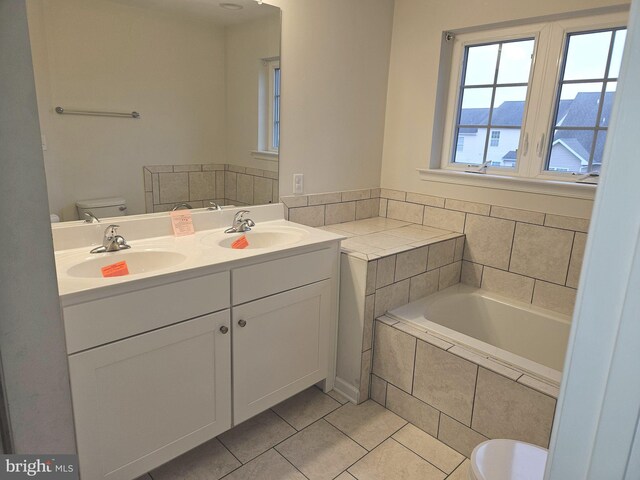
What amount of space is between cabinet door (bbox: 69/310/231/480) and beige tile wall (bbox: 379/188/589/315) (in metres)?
1.64

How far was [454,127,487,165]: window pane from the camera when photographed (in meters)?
2.63

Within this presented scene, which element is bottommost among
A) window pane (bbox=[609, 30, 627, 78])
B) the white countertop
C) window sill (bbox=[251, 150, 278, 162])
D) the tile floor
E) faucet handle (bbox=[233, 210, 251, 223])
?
the tile floor

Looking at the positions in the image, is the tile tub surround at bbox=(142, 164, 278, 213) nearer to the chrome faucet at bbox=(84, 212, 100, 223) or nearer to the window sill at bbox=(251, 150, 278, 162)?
the window sill at bbox=(251, 150, 278, 162)

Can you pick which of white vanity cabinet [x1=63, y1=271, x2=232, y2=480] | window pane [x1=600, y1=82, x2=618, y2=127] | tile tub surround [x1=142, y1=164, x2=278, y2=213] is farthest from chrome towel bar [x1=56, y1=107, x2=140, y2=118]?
window pane [x1=600, y1=82, x2=618, y2=127]

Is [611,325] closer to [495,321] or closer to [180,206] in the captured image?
[180,206]

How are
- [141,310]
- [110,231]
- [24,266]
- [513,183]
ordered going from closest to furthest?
[24,266]
[141,310]
[110,231]
[513,183]

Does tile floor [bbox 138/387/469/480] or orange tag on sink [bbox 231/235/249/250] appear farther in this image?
orange tag on sink [bbox 231/235/249/250]

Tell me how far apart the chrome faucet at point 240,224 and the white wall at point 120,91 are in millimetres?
329

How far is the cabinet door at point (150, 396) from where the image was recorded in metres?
1.39

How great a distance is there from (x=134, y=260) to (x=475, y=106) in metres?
2.14

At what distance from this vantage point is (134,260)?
1.75m

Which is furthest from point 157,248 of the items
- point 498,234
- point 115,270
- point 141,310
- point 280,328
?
point 498,234

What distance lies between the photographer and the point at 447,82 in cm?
268

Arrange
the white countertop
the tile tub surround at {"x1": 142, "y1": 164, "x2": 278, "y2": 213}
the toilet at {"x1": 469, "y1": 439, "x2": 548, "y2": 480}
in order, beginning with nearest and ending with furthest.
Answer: the toilet at {"x1": 469, "y1": 439, "x2": 548, "y2": 480} < the white countertop < the tile tub surround at {"x1": 142, "y1": 164, "x2": 278, "y2": 213}
